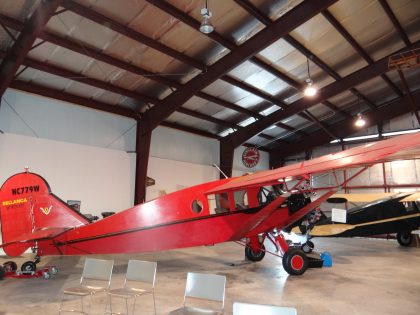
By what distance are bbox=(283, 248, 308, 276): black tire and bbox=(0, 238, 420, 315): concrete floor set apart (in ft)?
0.54

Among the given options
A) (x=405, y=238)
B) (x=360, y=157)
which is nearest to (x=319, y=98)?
(x=405, y=238)

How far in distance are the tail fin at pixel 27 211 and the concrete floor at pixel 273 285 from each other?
3.16 feet

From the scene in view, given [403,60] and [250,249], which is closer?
[250,249]

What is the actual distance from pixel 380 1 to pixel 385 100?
28.6ft

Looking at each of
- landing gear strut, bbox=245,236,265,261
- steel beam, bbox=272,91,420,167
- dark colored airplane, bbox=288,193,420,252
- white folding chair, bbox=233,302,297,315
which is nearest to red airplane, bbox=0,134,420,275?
landing gear strut, bbox=245,236,265,261

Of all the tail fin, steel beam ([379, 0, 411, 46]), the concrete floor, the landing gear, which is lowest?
the concrete floor

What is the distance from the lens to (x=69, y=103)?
430 inches

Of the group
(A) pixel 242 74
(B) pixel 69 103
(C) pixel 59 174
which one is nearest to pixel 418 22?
(A) pixel 242 74

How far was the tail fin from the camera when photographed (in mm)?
5781

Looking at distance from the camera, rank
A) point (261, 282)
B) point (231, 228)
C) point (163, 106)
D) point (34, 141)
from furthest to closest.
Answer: point (163, 106)
point (34, 141)
point (231, 228)
point (261, 282)

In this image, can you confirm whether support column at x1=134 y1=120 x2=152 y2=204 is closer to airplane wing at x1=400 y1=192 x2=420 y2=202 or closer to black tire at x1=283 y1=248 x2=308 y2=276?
black tire at x1=283 y1=248 x2=308 y2=276

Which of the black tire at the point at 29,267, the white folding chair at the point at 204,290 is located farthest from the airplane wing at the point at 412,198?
the black tire at the point at 29,267

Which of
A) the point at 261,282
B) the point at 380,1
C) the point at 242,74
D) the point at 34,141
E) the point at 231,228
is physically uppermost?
the point at 380,1

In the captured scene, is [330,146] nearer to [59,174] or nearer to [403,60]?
[403,60]
